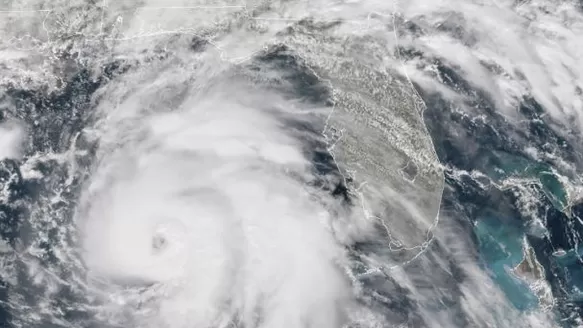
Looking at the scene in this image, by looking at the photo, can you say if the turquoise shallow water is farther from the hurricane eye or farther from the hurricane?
the hurricane eye

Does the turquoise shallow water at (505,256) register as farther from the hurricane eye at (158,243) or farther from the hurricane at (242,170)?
the hurricane eye at (158,243)

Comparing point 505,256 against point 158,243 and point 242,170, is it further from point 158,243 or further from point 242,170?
point 158,243

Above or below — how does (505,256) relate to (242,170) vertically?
below

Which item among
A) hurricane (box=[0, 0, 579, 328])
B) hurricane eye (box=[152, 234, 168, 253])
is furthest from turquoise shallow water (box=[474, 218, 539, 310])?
hurricane eye (box=[152, 234, 168, 253])


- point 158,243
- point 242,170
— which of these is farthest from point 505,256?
point 158,243

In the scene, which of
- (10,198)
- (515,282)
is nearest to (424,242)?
(515,282)
